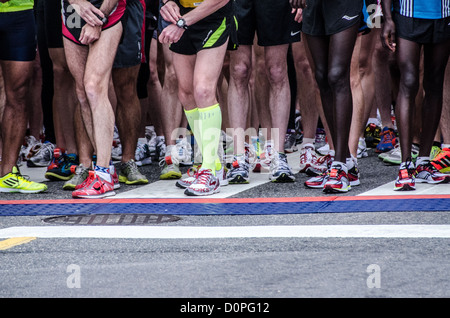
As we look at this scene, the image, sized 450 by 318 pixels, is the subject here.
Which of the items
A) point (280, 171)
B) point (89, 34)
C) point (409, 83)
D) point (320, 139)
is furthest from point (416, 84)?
point (320, 139)

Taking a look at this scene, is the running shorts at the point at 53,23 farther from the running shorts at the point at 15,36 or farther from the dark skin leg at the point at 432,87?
the dark skin leg at the point at 432,87

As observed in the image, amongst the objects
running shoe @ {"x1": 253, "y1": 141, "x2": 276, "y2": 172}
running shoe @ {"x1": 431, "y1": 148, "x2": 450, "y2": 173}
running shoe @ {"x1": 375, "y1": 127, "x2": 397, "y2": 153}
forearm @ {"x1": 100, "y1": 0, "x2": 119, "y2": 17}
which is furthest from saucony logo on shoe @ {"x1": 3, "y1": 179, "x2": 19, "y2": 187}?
running shoe @ {"x1": 375, "y1": 127, "x2": 397, "y2": 153}

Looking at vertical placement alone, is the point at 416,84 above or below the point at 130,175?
above

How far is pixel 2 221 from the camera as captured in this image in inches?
206

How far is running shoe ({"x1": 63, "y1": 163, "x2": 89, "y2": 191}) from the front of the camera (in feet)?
21.6

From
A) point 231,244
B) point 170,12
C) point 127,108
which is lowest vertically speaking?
point 231,244

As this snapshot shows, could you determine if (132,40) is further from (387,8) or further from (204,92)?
(387,8)

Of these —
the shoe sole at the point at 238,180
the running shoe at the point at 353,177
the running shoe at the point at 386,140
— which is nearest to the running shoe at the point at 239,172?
the shoe sole at the point at 238,180

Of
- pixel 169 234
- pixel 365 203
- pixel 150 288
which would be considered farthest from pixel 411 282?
A: pixel 365 203

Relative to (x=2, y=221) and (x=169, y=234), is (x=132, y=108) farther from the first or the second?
(x=169, y=234)

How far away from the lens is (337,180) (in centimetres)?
593

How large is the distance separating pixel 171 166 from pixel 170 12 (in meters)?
1.51
